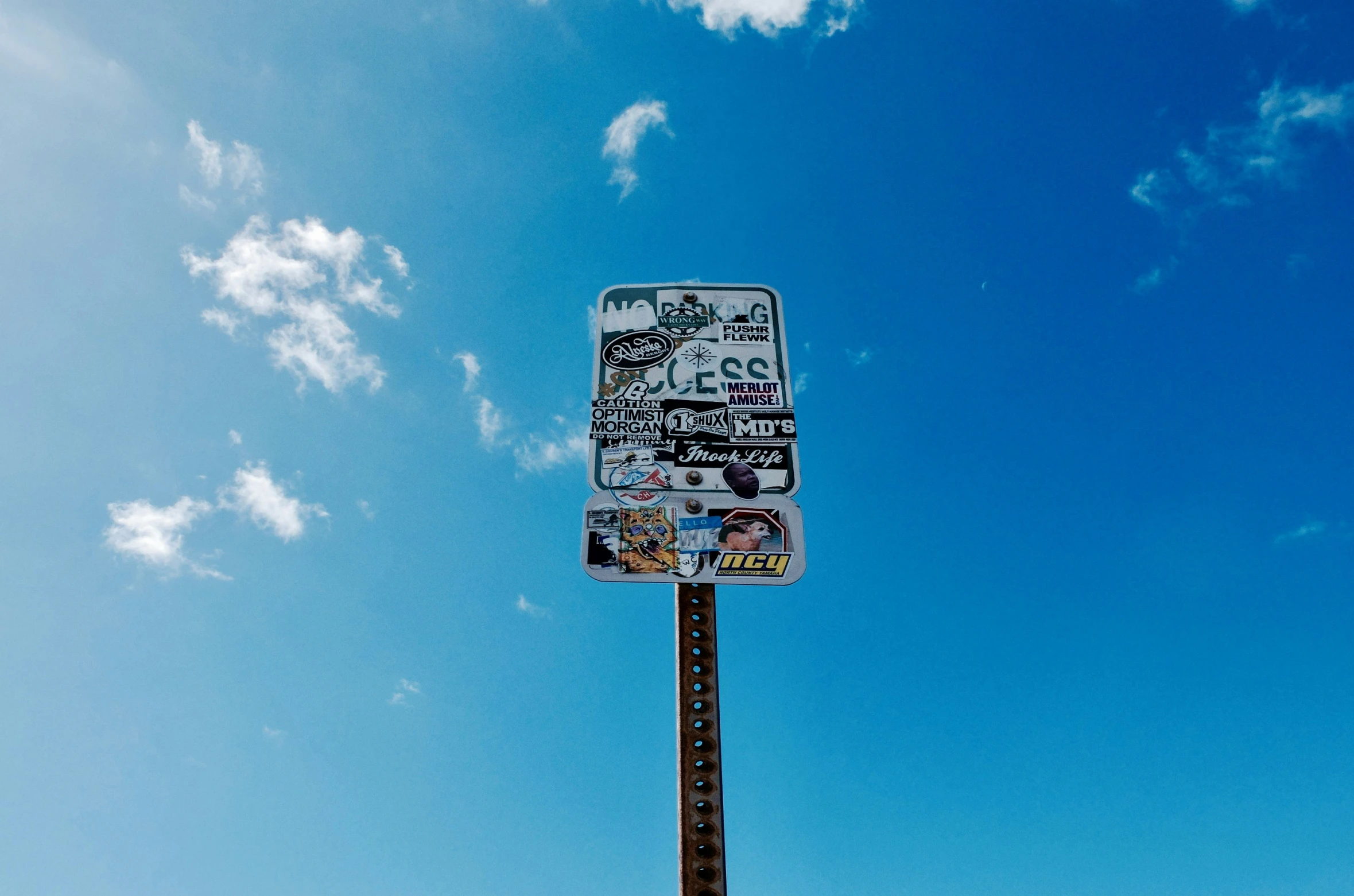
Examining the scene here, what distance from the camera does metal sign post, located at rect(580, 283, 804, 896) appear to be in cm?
375

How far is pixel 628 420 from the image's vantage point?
15.6 feet

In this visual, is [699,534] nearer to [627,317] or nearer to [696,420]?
[696,420]

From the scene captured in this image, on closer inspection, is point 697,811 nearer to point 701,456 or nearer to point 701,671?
point 701,671

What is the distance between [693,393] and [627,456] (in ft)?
2.13

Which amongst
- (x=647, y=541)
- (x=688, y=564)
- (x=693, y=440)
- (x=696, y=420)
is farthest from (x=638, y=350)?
(x=688, y=564)

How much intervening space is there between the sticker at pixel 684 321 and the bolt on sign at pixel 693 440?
0.03ft

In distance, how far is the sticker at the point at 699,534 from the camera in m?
4.31

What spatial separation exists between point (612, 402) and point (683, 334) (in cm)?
77

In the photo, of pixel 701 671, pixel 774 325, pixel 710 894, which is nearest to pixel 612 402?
pixel 774 325

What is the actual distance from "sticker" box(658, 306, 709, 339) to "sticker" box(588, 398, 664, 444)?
2.14ft

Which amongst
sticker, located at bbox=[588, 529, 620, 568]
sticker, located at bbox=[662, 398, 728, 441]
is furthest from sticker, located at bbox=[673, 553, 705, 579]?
sticker, located at bbox=[662, 398, 728, 441]

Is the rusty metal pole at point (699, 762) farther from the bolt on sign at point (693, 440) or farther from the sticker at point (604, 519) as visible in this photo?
the sticker at point (604, 519)

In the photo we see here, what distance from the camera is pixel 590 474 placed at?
459 cm

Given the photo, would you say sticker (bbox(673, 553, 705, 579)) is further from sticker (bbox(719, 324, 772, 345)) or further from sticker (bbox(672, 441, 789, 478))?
sticker (bbox(719, 324, 772, 345))
